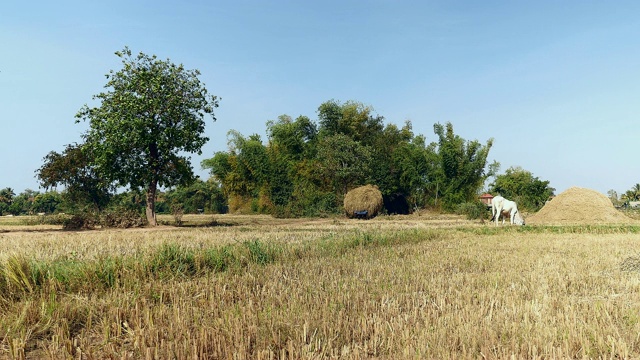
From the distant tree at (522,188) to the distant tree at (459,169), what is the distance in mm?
5254

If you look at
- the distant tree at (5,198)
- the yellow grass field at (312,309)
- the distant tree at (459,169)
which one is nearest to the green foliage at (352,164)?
the distant tree at (459,169)

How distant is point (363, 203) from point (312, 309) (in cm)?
2905

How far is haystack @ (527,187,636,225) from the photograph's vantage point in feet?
89.9

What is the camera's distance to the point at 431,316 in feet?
14.9

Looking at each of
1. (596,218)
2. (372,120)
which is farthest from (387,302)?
(372,120)

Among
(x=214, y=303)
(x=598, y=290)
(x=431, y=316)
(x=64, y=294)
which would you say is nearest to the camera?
(x=431, y=316)

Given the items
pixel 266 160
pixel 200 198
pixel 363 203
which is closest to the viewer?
pixel 363 203

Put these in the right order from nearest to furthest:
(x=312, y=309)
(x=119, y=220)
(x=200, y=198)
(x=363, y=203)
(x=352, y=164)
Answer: (x=312, y=309) < (x=119, y=220) < (x=363, y=203) < (x=352, y=164) < (x=200, y=198)

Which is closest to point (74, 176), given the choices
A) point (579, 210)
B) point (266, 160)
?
point (266, 160)

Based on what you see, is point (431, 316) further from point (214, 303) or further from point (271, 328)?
point (214, 303)

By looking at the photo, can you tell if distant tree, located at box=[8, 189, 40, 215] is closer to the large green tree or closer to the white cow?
the large green tree

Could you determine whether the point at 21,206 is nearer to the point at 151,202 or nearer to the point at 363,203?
the point at 151,202

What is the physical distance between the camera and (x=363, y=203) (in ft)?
110

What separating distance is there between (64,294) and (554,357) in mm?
5658
